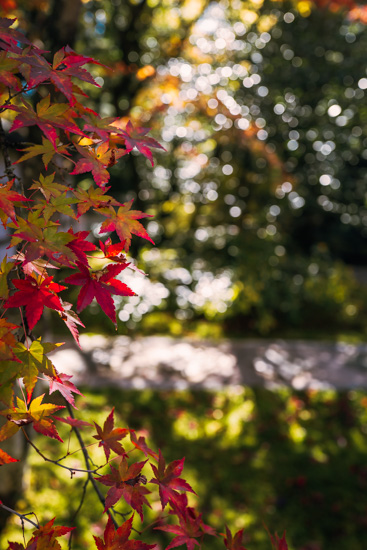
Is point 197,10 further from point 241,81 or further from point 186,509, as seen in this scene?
point 186,509

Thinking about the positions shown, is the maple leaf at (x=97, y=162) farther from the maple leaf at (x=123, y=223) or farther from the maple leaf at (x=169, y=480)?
the maple leaf at (x=169, y=480)

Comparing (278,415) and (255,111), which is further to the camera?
(255,111)

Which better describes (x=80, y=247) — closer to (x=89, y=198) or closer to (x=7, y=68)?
(x=89, y=198)

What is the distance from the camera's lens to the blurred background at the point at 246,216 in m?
3.12

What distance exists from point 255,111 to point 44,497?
260 inches

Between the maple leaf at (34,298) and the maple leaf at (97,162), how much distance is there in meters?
0.27

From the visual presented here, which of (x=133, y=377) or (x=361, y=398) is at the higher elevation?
(x=361, y=398)

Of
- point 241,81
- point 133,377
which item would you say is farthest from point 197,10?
point 133,377

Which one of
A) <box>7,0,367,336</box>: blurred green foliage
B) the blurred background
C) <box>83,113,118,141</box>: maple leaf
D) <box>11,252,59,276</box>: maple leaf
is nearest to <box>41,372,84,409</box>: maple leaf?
<box>11,252,59,276</box>: maple leaf

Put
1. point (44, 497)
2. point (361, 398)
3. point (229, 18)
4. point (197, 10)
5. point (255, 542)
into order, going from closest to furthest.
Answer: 1. point (255, 542)
2. point (44, 497)
3. point (361, 398)
4. point (197, 10)
5. point (229, 18)

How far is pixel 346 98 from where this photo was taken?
305 inches

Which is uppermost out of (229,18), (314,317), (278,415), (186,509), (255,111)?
(229,18)

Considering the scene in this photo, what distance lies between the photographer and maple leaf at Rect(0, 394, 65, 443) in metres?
0.95

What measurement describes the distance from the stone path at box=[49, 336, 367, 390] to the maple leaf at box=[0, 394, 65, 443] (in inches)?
128
